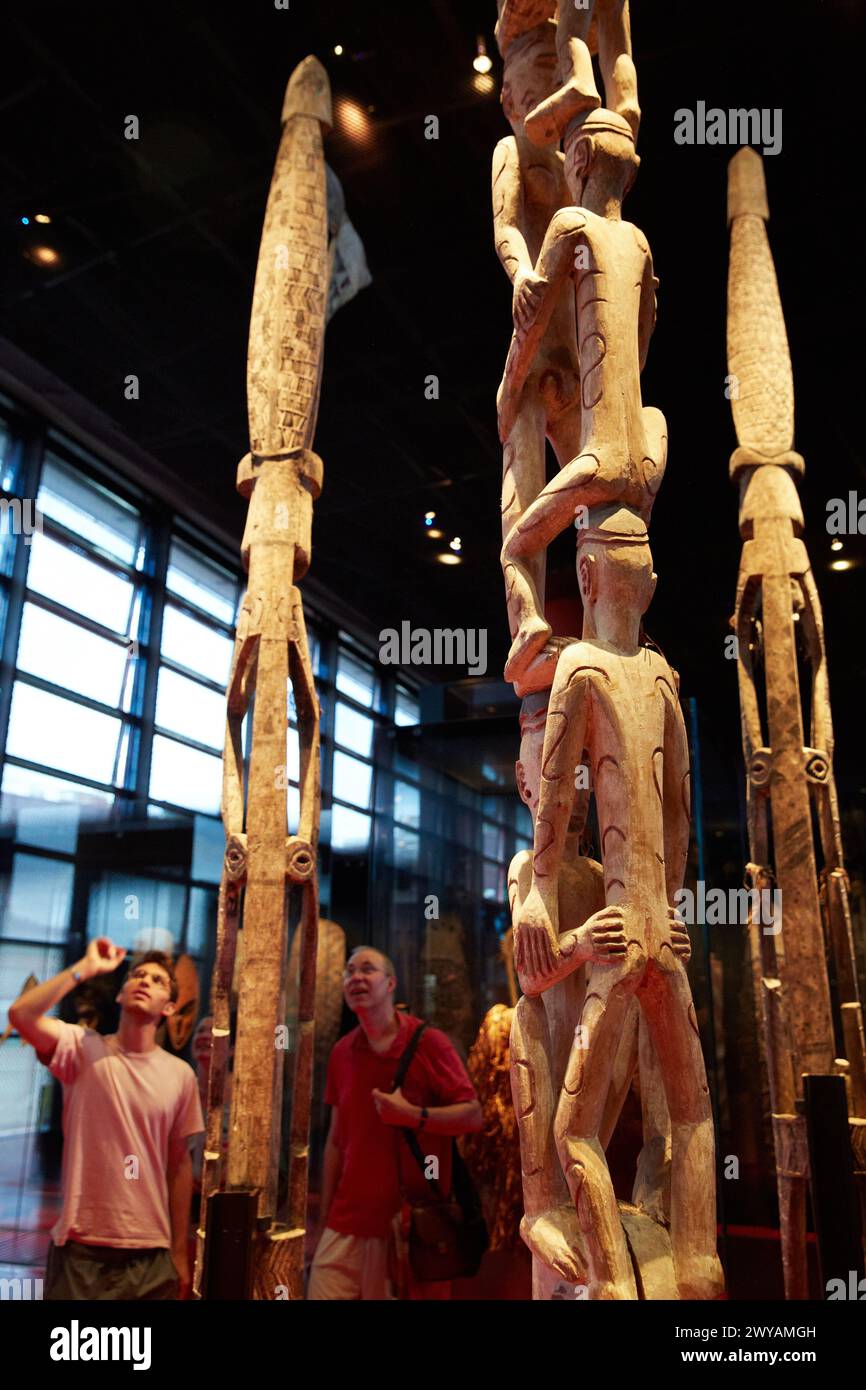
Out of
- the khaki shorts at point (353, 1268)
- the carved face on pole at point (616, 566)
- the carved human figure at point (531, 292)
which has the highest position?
the carved human figure at point (531, 292)

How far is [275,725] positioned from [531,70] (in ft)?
8.20

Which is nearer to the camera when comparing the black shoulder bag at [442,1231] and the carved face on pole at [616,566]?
the carved face on pole at [616,566]

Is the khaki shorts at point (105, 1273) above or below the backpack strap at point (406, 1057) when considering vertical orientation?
below

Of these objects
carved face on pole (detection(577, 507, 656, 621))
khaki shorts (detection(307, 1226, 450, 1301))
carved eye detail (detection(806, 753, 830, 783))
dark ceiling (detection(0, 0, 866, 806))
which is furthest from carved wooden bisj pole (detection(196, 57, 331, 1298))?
carved eye detail (detection(806, 753, 830, 783))

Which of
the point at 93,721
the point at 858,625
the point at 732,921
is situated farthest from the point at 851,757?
the point at 93,721

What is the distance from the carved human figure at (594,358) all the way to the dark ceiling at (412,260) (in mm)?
3104

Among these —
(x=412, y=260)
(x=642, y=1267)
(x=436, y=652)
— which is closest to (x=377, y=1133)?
(x=642, y=1267)

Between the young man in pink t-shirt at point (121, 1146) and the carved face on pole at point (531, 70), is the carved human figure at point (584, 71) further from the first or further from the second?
the young man in pink t-shirt at point (121, 1146)

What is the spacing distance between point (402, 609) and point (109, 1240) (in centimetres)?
419

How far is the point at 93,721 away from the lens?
8375mm

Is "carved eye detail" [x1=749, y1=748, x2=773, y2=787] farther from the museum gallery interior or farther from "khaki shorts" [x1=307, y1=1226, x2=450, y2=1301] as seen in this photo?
"khaki shorts" [x1=307, y1=1226, x2=450, y2=1301]

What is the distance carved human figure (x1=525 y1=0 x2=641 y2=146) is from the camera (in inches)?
103

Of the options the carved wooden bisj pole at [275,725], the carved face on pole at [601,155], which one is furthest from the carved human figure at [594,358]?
the carved wooden bisj pole at [275,725]

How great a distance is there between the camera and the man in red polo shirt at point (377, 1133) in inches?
157
